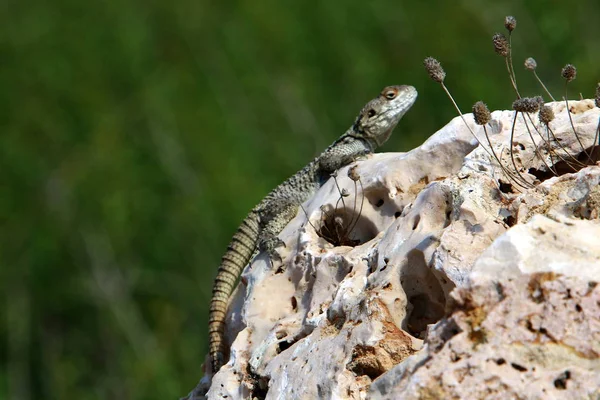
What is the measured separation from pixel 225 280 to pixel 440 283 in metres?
2.11

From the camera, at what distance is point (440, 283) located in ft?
10.8

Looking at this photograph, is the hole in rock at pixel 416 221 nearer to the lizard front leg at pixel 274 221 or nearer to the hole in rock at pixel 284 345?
the hole in rock at pixel 284 345

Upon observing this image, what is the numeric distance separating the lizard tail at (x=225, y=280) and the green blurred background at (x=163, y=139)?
21.7 ft

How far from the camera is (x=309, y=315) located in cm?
381

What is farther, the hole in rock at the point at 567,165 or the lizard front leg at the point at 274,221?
the lizard front leg at the point at 274,221

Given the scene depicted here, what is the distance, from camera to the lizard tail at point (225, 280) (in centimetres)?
467

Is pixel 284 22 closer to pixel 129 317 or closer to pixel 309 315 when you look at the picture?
pixel 129 317

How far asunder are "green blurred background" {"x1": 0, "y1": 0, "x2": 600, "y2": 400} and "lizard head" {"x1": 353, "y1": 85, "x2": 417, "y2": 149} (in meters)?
5.05

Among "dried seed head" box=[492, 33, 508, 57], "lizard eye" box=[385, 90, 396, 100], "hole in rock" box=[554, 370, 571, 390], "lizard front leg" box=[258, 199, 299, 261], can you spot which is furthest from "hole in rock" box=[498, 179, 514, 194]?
"lizard eye" box=[385, 90, 396, 100]

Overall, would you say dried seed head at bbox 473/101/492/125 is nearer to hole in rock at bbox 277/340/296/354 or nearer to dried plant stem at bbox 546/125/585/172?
dried plant stem at bbox 546/125/585/172

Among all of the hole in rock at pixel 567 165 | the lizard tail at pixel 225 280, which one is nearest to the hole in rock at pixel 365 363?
the hole in rock at pixel 567 165

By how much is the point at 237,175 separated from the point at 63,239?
336 cm

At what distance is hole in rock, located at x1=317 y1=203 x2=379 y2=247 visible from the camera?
4.27 m

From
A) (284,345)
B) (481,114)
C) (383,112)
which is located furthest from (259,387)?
(383,112)
